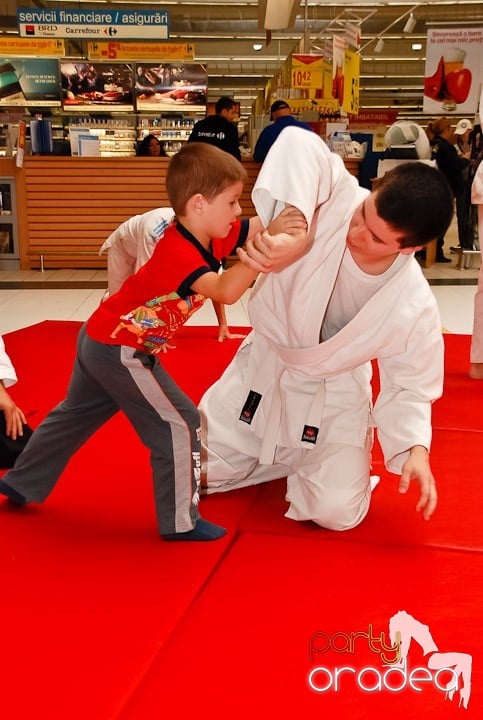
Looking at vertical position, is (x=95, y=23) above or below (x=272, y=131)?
above

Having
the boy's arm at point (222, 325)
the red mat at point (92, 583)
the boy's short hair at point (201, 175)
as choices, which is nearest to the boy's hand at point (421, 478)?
the red mat at point (92, 583)

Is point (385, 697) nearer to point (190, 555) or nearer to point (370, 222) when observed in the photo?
point (190, 555)

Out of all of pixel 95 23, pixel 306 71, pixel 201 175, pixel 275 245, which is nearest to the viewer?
pixel 275 245

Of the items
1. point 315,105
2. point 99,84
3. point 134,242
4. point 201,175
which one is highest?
point 99,84

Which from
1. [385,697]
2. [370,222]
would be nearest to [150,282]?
[370,222]

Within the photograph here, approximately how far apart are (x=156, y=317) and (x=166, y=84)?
1126cm

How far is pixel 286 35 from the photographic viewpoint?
16.0 metres

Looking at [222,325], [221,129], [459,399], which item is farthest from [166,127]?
[459,399]

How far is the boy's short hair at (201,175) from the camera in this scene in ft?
5.60

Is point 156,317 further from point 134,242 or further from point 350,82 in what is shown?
point 350,82

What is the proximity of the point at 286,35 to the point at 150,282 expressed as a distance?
52.2 ft

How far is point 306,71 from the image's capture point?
1105 cm

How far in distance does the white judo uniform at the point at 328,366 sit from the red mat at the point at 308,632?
211 millimetres

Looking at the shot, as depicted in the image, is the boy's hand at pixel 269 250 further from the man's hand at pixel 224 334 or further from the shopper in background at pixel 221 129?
the shopper in background at pixel 221 129
